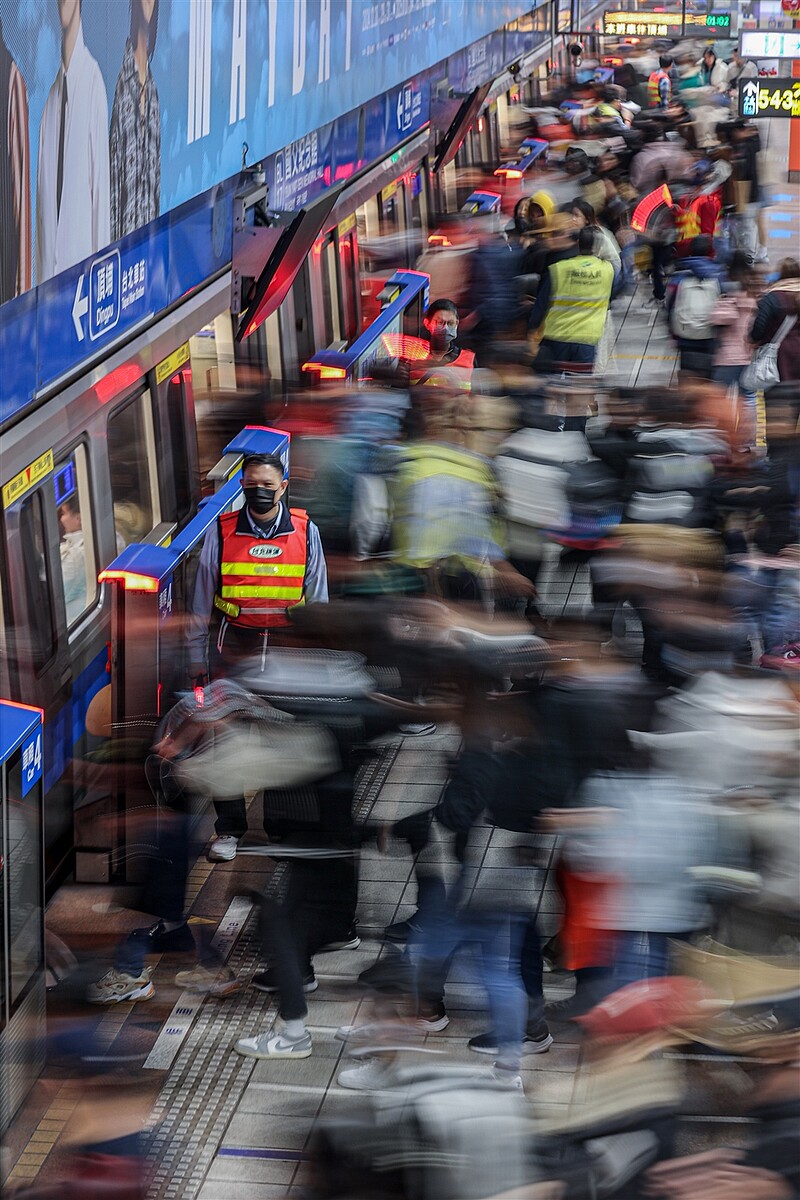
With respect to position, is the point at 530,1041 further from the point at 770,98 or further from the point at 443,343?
the point at 770,98

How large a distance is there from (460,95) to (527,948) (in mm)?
13586

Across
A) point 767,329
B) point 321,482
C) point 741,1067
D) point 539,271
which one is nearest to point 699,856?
point 741,1067

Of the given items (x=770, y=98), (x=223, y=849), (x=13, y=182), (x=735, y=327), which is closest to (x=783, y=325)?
(x=735, y=327)

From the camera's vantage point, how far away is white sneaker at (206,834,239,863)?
646cm

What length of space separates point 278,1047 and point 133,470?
354cm

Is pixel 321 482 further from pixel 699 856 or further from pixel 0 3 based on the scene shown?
pixel 699 856

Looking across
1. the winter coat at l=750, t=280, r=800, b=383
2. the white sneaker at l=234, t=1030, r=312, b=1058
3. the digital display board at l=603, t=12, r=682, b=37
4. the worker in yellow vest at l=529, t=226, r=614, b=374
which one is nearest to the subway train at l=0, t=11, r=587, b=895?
the white sneaker at l=234, t=1030, r=312, b=1058

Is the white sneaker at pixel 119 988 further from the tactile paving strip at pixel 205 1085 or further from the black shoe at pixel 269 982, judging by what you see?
the black shoe at pixel 269 982

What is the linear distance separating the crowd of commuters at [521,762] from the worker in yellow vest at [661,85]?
805 inches

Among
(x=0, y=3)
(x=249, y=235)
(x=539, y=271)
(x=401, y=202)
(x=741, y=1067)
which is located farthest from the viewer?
(x=401, y=202)

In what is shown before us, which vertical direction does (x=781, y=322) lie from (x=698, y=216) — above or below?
above

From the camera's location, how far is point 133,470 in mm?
7949

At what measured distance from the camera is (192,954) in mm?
5945

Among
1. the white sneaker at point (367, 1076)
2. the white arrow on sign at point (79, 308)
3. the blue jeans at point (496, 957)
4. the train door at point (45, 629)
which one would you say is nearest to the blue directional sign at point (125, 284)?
the white arrow on sign at point (79, 308)
